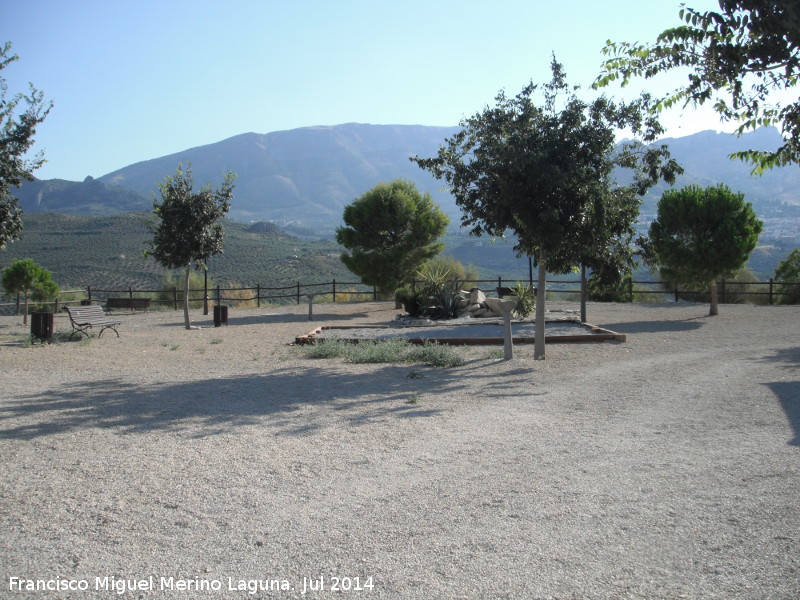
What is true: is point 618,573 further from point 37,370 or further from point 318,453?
point 37,370

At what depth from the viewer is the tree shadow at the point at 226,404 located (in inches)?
274

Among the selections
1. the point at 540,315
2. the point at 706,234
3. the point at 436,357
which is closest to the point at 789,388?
the point at 540,315

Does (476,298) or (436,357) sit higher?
(476,298)

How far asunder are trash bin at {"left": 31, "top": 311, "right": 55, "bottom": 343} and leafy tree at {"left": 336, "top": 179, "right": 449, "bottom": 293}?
13.4m

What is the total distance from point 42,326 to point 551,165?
1179cm

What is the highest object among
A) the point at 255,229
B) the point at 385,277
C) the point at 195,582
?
the point at 255,229

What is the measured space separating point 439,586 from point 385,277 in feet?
77.5

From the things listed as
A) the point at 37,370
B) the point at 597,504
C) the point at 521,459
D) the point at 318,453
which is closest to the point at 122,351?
the point at 37,370

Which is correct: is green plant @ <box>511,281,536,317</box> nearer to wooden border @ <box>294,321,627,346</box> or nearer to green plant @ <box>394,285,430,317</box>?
green plant @ <box>394,285,430,317</box>

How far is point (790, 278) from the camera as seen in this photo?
1171 inches

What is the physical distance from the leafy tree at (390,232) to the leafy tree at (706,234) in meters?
8.93

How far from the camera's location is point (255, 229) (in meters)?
86.8

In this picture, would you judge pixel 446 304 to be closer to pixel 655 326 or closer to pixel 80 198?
pixel 655 326

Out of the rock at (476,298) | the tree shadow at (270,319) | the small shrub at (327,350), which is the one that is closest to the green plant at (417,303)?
the rock at (476,298)
